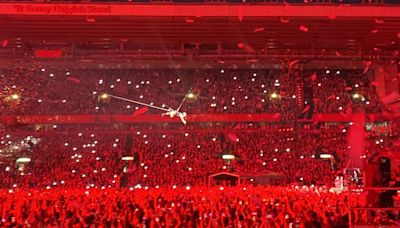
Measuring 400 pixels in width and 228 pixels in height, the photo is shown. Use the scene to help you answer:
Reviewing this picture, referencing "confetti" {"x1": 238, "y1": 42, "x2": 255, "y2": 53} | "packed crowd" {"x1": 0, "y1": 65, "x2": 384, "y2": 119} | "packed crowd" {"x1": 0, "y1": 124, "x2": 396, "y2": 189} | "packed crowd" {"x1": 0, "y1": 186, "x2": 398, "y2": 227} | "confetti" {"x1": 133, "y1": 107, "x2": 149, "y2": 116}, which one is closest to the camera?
"packed crowd" {"x1": 0, "y1": 186, "x2": 398, "y2": 227}

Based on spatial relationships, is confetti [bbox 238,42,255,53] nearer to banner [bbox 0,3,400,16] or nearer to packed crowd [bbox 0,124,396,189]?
banner [bbox 0,3,400,16]

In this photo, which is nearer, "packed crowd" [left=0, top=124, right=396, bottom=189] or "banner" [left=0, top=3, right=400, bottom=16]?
"banner" [left=0, top=3, right=400, bottom=16]

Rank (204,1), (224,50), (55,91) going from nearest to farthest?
(204,1) → (224,50) → (55,91)

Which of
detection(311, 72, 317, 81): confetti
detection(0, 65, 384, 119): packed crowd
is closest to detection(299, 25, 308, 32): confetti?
detection(0, 65, 384, 119): packed crowd

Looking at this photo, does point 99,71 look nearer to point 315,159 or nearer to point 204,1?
point 315,159

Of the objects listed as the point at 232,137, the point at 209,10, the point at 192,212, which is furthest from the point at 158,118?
the point at 192,212

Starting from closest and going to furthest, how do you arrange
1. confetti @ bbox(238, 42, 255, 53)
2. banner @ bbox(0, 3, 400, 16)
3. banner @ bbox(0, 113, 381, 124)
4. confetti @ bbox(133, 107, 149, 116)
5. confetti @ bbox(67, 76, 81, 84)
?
banner @ bbox(0, 3, 400, 16) < confetti @ bbox(238, 42, 255, 53) < banner @ bbox(0, 113, 381, 124) < confetti @ bbox(133, 107, 149, 116) < confetti @ bbox(67, 76, 81, 84)

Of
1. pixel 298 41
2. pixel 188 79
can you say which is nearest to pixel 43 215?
pixel 298 41

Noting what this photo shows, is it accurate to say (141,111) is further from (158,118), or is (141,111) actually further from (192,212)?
(192,212)
